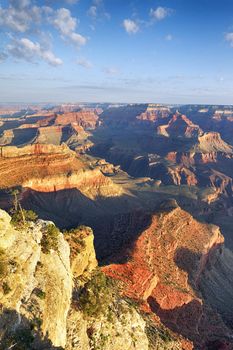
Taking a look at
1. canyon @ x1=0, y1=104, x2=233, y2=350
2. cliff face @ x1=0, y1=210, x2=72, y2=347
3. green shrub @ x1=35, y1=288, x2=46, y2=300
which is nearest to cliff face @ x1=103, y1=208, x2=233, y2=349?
canyon @ x1=0, y1=104, x2=233, y2=350

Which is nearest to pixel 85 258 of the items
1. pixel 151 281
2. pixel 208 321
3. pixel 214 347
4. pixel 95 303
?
pixel 95 303

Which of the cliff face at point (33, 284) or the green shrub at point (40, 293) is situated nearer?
the cliff face at point (33, 284)

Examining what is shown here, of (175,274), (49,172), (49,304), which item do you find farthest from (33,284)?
(49,172)

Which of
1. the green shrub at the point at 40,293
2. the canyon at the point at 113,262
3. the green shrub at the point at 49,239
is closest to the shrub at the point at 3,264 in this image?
the canyon at the point at 113,262

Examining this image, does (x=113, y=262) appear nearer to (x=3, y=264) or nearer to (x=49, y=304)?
(x=49, y=304)

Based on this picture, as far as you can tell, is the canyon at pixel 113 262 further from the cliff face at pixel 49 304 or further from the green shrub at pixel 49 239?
the green shrub at pixel 49 239

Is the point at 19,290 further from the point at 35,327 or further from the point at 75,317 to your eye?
the point at 75,317
